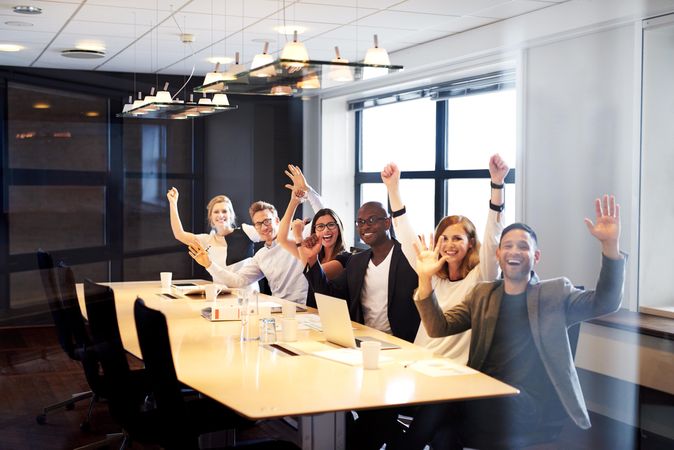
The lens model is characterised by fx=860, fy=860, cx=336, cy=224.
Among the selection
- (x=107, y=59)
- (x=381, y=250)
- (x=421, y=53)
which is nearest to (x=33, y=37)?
(x=107, y=59)

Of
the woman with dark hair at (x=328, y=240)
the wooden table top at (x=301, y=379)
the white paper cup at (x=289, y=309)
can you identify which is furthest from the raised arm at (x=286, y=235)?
the wooden table top at (x=301, y=379)

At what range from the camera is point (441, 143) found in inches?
→ 307

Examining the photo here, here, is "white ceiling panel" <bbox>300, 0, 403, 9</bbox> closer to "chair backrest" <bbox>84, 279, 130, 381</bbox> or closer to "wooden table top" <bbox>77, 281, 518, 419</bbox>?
"wooden table top" <bbox>77, 281, 518, 419</bbox>

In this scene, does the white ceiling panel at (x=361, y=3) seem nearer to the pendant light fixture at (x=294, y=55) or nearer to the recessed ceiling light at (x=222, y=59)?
the pendant light fixture at (x=294, y=55)

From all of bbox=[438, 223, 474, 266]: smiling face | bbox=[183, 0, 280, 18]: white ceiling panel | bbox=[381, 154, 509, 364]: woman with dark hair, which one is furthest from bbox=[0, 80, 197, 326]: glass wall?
bbox=[438, 223, 474, 266]: smiling face

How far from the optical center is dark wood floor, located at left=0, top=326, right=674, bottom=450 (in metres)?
4.72

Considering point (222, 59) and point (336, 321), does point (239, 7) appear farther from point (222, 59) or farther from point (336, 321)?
point (336, 321)

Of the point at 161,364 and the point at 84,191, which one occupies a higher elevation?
the point at 84,191

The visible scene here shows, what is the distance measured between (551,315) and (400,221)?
1.18m

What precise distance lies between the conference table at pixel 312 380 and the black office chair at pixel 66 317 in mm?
808

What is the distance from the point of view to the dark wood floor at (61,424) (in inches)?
186

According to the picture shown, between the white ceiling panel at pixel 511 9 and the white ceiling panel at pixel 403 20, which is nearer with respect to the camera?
the white ceiling panel at pixel 511 9

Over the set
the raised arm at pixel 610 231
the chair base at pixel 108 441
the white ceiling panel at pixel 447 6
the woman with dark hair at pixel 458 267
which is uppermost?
the white ceiling panel at pixel 447 6

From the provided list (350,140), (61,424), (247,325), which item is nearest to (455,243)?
(247,325)
